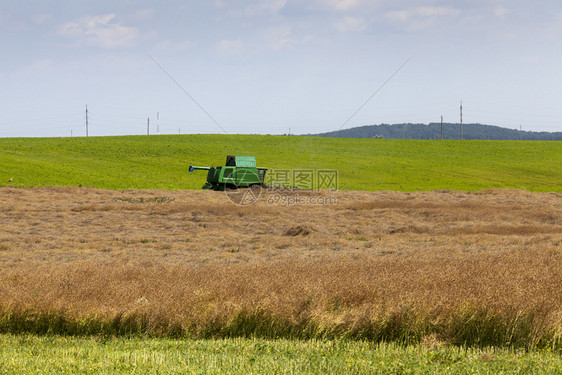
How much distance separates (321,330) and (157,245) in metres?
10.8

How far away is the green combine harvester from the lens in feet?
111

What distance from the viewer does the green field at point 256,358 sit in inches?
247

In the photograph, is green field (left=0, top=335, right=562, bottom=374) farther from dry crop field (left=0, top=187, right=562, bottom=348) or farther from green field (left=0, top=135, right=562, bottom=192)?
green field (left=0, top=135, right=562, bottom=192)

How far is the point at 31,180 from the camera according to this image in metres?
43.3

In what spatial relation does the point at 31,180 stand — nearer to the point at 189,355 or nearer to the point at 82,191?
the point at 82,191

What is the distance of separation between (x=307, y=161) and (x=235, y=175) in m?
35.1

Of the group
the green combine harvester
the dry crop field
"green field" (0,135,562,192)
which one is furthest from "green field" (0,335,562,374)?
"green field" (0,135,562,192)

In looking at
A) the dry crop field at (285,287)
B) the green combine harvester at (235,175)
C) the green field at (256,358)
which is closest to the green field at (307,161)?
the green combine harvester at (235,175)

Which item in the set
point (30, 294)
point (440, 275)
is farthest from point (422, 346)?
point (30, 294)

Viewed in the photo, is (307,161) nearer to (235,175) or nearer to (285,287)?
(235,175)

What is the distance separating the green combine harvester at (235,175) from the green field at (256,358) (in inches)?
1035

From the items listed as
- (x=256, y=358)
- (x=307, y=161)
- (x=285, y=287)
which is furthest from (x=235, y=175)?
(x=307, y=161)

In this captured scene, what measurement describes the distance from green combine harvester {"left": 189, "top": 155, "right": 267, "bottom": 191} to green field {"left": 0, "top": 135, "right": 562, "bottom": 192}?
11.5 metres

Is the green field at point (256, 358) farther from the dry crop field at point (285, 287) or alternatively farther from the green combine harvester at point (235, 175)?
the green combine harvester at point (235, 175)
